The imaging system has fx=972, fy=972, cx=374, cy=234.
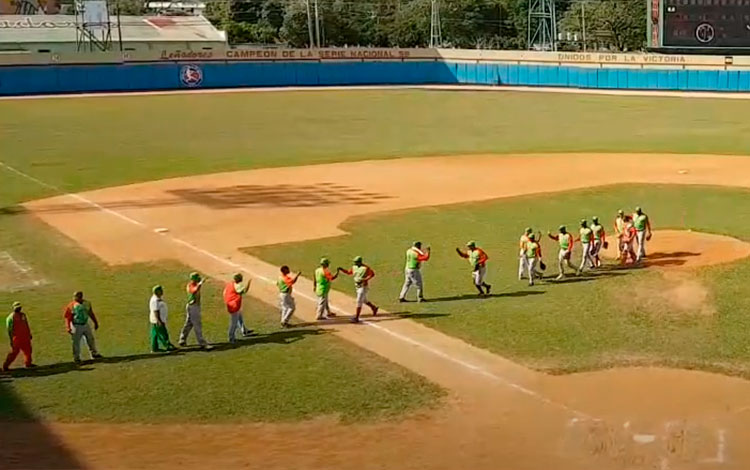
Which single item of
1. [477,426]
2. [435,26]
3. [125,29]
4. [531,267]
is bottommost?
[477,426]

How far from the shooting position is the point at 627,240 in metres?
24.2

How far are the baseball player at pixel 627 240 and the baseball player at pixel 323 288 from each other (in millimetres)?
8200

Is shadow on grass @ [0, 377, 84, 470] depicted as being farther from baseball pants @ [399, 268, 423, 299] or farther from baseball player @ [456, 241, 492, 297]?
baseball player @ [456, 241, 492, 297]

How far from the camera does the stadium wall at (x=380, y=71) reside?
3009 inches

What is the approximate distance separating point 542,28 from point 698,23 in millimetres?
53423

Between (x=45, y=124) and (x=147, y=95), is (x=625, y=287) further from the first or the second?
(x=147, y=95)

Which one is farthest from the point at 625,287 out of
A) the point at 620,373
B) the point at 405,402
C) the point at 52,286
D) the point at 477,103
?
the point at 477,103

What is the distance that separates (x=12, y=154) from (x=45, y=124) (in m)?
12.8

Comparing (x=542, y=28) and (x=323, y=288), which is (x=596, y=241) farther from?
(x=542, y=28)

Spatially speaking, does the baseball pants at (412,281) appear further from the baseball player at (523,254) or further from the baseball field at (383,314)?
the baseball player at (523,254)

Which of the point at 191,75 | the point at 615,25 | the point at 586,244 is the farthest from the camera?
the point at 615,25

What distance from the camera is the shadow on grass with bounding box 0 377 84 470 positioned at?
13.0 metres

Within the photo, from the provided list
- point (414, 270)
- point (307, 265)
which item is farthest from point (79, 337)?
point (307, 265)

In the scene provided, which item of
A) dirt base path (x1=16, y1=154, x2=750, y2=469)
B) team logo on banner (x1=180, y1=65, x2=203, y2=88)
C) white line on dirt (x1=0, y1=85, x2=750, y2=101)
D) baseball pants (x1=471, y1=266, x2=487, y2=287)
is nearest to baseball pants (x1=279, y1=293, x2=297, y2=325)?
dirt base path (x1=16, y1=154, x2=750, y2=469)
